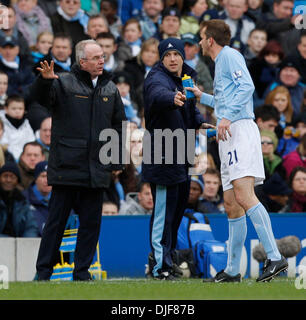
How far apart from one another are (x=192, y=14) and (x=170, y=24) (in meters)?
1.23

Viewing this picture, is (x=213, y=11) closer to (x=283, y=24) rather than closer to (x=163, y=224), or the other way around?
(x=283, y=24)

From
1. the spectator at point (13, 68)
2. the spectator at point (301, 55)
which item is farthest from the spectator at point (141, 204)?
the spectator at point (301, 55)

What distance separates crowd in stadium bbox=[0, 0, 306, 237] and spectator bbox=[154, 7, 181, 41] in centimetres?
2

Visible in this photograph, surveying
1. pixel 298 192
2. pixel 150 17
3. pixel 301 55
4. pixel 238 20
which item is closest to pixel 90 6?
pixel 150 17

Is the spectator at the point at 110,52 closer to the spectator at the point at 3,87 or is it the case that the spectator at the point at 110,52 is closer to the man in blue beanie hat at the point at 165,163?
the spectator at the point at 3,87

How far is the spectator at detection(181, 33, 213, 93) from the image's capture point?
1609cm

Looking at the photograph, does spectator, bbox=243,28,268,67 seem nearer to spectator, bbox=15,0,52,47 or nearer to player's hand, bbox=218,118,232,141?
spectator, bbox=15,0,52,47

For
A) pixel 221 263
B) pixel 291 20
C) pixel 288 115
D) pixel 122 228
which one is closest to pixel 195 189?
pixel 122 228

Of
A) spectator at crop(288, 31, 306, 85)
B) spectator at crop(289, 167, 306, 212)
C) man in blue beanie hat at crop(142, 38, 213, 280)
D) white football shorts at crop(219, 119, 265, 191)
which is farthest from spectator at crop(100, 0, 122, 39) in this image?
white football shorts at crop(219, 119, 265, 191)

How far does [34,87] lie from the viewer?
9984 millimetres

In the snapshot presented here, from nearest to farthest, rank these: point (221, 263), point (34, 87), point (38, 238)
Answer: point (34, 87) → point (221, 263) → point (38, 238)

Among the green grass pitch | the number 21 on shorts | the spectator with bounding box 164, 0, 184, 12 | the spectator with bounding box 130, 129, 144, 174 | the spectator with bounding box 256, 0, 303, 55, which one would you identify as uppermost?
the spectator with bounding box 164, 0, 184, 12

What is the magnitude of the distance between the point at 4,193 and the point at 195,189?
8.01 feet
